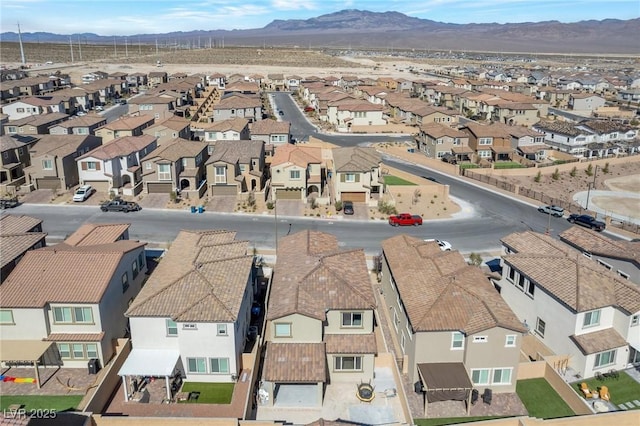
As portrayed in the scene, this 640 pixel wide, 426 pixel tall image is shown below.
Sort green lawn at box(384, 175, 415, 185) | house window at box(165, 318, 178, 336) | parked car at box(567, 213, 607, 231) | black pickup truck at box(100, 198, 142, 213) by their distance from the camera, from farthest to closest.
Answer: green lawn at box(384, 175, 415, 185) < black pickup truck at box(100, 198, 142, 213) < parked car at box(567, 213, 607, 231) < house window at box(165, 318, 178, 336)

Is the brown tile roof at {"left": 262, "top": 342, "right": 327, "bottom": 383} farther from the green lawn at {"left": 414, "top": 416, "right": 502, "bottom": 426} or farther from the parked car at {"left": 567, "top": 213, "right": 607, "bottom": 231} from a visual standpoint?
the parked car at {"left": 567, "top": 213, "right": 607, "bottom": 231}

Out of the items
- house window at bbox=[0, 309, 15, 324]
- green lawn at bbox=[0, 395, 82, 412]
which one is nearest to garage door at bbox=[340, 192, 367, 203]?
house window at bbox=[0, 309, 15, 324]

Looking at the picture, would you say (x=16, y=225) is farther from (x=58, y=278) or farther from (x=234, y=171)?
(x=234, y=171)

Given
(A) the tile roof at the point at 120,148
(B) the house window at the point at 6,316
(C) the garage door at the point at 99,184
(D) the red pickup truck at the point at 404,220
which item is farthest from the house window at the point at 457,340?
(C) the garage door at the point at 99,184

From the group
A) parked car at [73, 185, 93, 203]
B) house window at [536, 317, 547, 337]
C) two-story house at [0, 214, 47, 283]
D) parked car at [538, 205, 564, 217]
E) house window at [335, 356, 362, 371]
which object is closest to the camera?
house window at [335, 356, 362, 371]

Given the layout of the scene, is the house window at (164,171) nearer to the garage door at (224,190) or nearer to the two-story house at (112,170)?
the two-story house at (112,170)

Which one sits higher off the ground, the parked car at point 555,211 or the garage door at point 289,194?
the garage door at point 289,194

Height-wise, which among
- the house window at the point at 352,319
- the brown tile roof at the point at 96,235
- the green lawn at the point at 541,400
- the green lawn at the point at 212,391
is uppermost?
the brown tile roof at the point at 96,235
